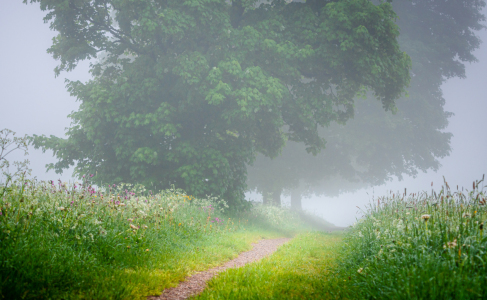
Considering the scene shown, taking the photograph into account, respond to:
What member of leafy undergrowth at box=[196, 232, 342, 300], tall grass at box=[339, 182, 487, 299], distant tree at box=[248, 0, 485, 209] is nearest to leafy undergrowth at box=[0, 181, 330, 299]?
leafy undergrowth at box=[196, 232, 342, 300]

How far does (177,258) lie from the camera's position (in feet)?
18.2

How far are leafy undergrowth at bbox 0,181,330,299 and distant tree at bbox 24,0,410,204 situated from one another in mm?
5483

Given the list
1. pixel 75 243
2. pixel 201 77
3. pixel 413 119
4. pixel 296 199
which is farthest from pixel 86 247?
pixel 296 199

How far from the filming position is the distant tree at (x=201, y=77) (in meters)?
11.8

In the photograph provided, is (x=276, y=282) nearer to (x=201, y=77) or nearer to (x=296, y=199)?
(x=201, y=77)

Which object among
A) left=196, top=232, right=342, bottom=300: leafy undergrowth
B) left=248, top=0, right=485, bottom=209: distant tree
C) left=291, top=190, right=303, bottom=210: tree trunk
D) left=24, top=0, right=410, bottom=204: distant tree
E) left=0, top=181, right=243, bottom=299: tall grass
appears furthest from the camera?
left=291, top=190, right=303, bottom=210: tree trunk

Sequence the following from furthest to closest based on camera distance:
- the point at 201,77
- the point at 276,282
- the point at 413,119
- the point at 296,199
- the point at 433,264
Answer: the point at 296,199
the point at 413,119
the point at 201,77
the point at 276,282
the point at 433,264

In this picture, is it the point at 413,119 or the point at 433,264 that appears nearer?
the point at 433,264

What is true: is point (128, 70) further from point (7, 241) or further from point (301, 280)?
point (301, 280)

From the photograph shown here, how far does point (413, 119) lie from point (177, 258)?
24159 mm

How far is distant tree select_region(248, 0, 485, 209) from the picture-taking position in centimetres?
2195

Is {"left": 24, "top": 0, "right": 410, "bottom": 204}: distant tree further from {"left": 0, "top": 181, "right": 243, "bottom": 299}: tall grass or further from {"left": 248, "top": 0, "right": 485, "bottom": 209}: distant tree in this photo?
{"left": 248, "top": 0, "right": 485, "bottom": 209}: distant tree

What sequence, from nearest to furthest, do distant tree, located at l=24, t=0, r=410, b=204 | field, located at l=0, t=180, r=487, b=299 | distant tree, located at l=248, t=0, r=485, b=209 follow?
field, located at l=0, t=180, r=487, b=299, distant tree, located at l=24, t=0, r=410, b=204, distant tree, located at l=248, t=0, r=485, b=209

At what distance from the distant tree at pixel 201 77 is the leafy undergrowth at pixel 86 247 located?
5.48 meters
